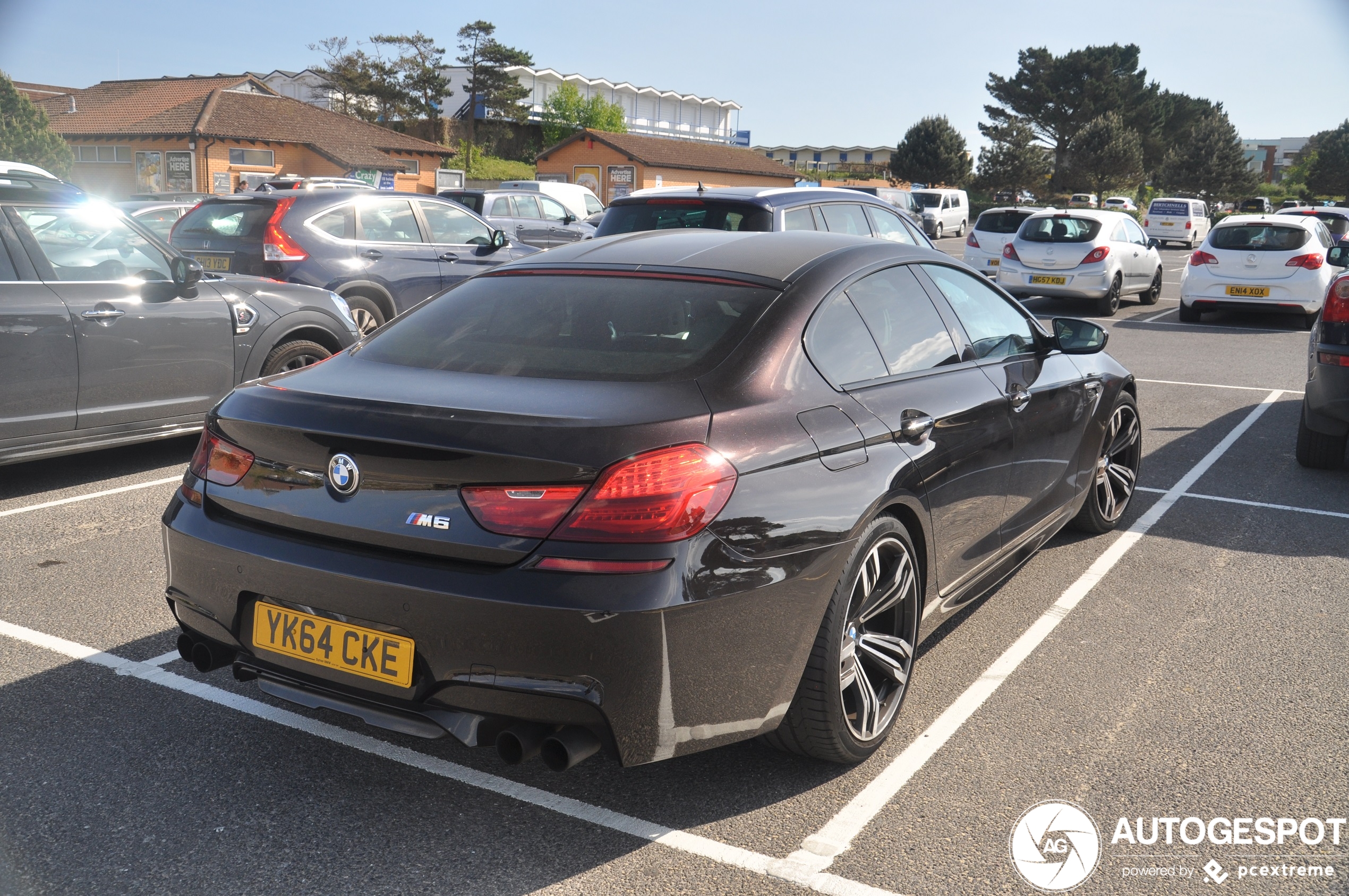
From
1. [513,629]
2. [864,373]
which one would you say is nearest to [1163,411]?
[864,373]

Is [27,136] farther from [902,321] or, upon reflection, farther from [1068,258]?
[902,321]

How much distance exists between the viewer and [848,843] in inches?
110

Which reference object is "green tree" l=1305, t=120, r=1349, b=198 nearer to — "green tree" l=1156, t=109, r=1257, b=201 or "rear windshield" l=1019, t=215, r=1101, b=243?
"green tree" l=1156, t=109, r=1257, b=201

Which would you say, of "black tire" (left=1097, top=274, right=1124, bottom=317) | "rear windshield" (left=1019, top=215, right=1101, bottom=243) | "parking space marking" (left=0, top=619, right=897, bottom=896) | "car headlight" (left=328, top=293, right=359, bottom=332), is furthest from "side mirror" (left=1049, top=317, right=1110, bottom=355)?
"black tire" (left=1097, top=274, right=1124, bottom=317)

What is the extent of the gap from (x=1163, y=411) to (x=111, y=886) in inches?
341

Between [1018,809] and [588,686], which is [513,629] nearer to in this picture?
[588,686]

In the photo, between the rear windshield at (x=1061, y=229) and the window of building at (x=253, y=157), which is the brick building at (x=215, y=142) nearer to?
the window of building at (x=253, y=157)

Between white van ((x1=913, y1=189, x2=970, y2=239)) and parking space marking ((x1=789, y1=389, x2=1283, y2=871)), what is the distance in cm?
3876

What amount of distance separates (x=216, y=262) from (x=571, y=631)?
831cm

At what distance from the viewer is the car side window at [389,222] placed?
10094 mm

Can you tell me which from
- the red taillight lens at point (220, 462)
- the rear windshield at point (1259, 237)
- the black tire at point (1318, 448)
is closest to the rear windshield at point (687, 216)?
the black tire at point (1318, 448)

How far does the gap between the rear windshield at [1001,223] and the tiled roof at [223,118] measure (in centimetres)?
3798

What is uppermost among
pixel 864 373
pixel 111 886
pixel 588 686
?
pixel 864 373

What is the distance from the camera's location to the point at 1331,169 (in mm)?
87500
